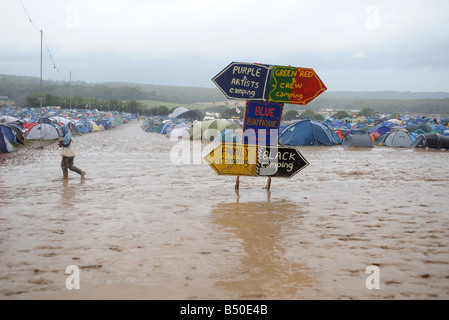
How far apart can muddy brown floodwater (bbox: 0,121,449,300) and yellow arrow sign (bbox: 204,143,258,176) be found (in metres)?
0.64

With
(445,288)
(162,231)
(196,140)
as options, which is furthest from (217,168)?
(196,140)

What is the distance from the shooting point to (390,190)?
36.0 ft

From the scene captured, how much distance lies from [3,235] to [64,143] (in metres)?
6.04

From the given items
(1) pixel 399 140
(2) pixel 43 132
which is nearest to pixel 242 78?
(1) pixel 399 140

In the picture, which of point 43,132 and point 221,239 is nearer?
point 221,239

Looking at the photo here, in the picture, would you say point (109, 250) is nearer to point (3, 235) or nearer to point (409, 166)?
point (3, 235)

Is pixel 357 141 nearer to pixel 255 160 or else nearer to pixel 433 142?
pixel 433 142

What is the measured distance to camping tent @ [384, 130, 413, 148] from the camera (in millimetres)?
30317

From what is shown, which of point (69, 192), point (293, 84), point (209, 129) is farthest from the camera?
point (209, 129)

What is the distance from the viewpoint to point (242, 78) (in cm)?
974

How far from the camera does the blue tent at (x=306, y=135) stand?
30172mm

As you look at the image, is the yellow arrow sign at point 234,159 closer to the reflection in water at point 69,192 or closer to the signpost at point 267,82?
the signpost at point 267,82

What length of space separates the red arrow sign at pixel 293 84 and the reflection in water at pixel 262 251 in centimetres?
268

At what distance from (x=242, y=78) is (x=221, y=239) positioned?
4692mm
